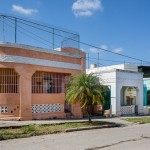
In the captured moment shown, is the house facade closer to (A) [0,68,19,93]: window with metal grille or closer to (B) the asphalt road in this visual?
(A) [0,68,19,93]: window with metal grille

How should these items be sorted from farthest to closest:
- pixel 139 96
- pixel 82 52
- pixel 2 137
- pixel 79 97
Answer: pixel 139 96 < pixel 82 52 < pixel 79 97 < pixel 2 137

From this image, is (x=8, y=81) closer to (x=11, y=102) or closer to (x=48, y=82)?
(x=11, y=102)

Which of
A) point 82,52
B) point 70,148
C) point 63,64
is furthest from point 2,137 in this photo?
point 82,52

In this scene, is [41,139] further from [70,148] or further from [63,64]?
[63,64]

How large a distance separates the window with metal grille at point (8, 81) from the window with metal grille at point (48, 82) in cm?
151

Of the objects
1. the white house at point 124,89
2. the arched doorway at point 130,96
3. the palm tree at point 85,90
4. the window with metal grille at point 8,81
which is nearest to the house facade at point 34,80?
the window with metal grille at point 8,81

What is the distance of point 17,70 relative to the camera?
20734mm

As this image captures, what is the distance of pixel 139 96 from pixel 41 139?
1829 cm

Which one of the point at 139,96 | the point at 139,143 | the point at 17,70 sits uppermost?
the point at 17,70

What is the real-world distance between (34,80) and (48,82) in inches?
57.2

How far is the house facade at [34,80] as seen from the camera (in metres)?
20.6

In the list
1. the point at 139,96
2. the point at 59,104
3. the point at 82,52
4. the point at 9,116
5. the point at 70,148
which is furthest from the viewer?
the point at 139,96

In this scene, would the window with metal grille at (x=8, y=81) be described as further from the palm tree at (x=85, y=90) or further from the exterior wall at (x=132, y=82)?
the exterior wall at (x=132, y=82)

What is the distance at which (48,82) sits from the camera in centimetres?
2356
